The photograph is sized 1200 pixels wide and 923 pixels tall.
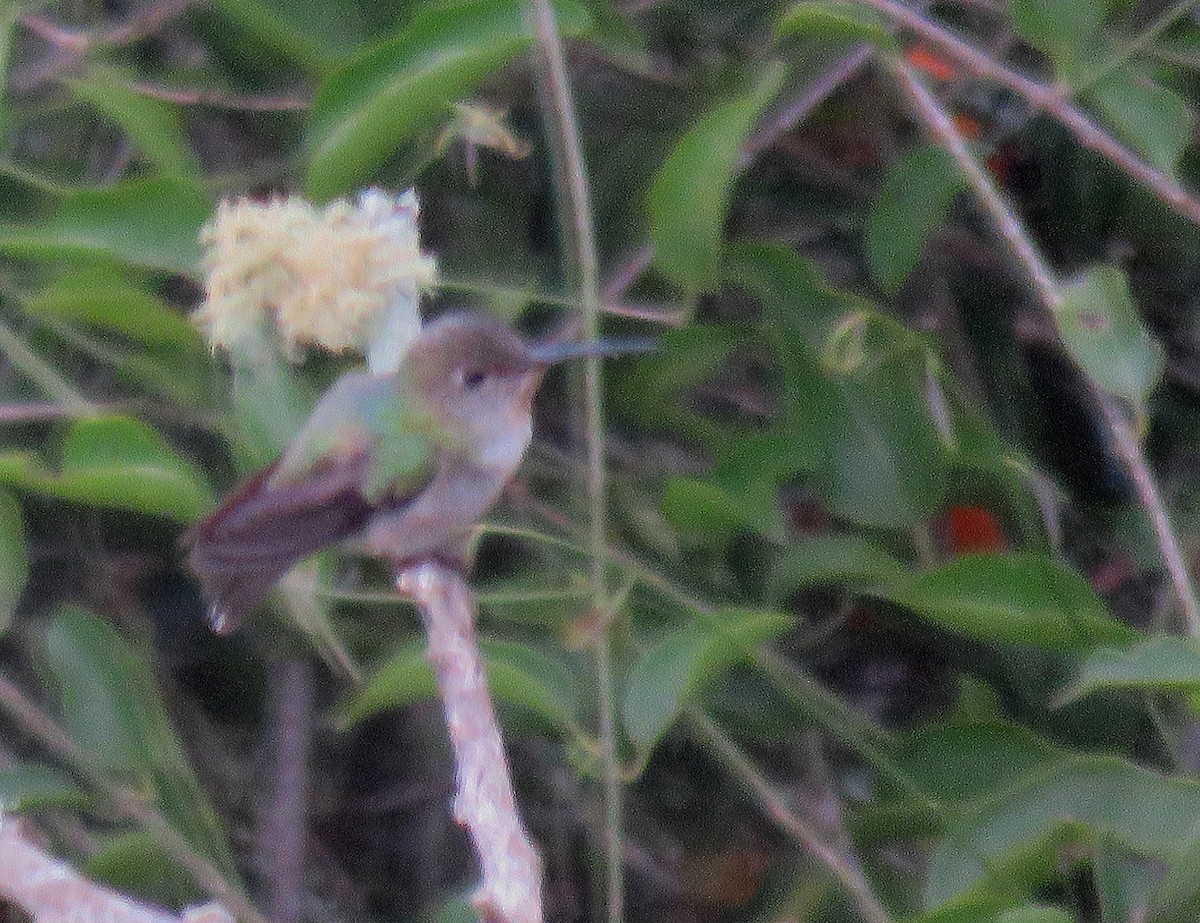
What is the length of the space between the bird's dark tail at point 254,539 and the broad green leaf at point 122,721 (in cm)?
13

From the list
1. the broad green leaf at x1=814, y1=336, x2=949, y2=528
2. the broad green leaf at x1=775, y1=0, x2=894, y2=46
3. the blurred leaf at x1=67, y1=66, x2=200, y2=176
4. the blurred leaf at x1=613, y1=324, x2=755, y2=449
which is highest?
the blurred leaf at x1=67, y1=66, x2=200, y2=176

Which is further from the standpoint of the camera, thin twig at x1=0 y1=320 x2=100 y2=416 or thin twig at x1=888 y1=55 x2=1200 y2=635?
thin twig at x1=0 y1=320 x2=100 y2=416

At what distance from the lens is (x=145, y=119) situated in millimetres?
2262

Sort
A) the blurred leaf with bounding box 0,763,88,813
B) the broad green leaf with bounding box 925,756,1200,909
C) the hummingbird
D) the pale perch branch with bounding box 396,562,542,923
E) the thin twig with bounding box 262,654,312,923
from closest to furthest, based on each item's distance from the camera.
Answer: the pale perch branch with bounding box 396,562,542,923, the broad green leaf with bounding box 925,756,1200,909, the blurred leaf with bounding box 0,763,88,813, the hummingbird, the thin twig with bounding box 262,654,312,923

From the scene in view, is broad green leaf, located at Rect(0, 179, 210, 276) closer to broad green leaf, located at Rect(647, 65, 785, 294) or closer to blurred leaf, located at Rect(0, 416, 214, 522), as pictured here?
blurred leaf, located at Rect(0, 416, 214, 522)

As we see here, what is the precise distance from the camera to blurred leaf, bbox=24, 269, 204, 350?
7.00 ft

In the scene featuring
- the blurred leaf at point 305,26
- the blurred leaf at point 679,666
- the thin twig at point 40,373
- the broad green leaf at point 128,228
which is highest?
the blurred leaf at point 305,26

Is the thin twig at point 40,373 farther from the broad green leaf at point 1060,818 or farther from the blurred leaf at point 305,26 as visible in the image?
the broad green leaf at point 1060,818

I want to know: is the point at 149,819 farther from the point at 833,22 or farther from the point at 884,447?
the point at 833,22

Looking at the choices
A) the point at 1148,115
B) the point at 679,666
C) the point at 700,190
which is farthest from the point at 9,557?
the point at 1148,115

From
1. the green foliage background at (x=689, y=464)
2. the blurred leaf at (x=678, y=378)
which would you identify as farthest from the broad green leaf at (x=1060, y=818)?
the blurred leaf at (x=678, y=378)

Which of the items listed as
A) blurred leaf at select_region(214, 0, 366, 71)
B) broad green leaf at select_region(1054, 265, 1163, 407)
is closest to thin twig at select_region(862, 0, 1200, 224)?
broad green leaf at select_region(1054, 265, 1163, 407)

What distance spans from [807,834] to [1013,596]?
343 millimetres

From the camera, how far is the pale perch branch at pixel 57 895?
5.24ft
